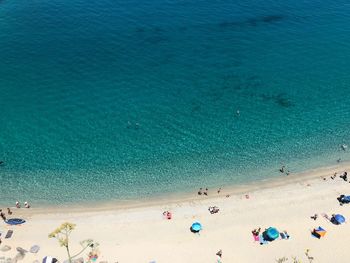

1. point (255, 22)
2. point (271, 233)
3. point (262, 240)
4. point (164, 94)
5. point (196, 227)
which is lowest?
point (262, 240)

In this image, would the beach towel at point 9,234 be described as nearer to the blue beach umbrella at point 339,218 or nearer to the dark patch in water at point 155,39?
the blue beach umbrella at point 339,218

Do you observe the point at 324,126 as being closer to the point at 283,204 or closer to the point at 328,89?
the point at 328,89

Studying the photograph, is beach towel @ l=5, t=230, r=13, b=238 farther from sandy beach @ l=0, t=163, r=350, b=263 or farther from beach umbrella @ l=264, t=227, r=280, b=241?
beach umbrella @ l=264, t=227, r=280, b=241

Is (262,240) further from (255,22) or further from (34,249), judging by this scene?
(255,22)

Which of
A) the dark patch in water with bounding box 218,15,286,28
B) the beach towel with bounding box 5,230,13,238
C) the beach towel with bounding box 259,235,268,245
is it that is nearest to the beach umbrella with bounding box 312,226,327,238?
the beach towel with bounding box 259,235,268,245

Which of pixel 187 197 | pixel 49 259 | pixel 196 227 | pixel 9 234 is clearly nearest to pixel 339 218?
pixel 196 227

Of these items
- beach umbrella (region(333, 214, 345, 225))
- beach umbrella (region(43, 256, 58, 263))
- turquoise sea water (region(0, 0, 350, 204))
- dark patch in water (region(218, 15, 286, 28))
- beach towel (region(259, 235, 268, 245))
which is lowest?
beach towel (region(259, 235, 268, 245))
